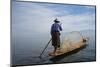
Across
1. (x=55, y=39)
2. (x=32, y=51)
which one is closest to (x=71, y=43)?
(x=55, y=39)

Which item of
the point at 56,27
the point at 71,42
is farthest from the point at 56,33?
the point at 71,42

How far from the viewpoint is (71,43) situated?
271 cm

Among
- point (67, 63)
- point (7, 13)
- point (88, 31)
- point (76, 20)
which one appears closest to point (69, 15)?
point (76, 20)

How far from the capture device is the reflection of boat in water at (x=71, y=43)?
2.66 m

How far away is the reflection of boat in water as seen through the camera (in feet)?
8.74

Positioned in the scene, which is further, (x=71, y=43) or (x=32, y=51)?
(x=71, y=43)

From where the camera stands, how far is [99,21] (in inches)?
113

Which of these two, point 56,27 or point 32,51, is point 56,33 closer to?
point 56,27

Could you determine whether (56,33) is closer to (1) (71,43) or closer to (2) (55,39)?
(2) (55,39)

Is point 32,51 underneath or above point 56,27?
underneath

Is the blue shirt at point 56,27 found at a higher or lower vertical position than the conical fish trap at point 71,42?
higher

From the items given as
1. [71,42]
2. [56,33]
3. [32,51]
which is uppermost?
[56,33]

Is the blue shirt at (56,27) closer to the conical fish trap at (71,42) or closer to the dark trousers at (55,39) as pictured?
the dark trousers at (55,39)

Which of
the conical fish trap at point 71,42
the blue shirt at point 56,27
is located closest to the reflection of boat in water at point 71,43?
the conical fish trap at point 71,42
